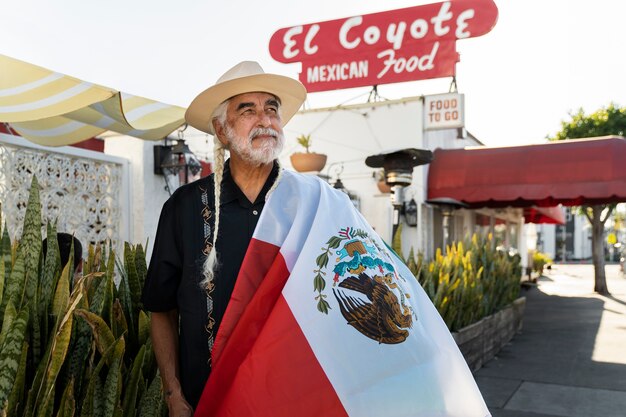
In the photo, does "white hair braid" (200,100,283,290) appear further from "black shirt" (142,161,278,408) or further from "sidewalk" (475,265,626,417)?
"sidewalk" (475,265,626,417)

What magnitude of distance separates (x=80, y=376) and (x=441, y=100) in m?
11.7

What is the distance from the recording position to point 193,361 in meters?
1.95

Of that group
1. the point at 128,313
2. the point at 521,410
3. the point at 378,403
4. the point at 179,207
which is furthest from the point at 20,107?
the point at 521,410

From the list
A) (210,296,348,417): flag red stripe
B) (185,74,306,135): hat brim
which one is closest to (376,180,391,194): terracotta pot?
(185,74,306,135): hat brim

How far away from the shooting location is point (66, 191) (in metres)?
5.99

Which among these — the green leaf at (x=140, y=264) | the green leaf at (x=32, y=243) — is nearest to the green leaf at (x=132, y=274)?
the green leaf at (x=140, y=264)

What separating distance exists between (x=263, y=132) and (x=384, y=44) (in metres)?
12.5

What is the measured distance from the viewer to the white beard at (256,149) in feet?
6.71

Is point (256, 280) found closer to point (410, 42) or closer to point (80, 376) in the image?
point (80, 376)

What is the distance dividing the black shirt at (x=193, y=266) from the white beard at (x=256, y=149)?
0.45 ft

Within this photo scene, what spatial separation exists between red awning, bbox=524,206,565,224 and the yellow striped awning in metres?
17.1

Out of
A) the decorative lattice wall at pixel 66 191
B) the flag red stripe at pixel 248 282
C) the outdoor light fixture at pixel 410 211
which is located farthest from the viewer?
the outdoor light fixture at pixel 410 211

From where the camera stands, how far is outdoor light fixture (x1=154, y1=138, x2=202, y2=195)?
6.80 m

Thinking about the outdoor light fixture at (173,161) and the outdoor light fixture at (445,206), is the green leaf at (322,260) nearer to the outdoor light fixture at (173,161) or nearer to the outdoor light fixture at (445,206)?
the outdoor light fixture at (173,161)
